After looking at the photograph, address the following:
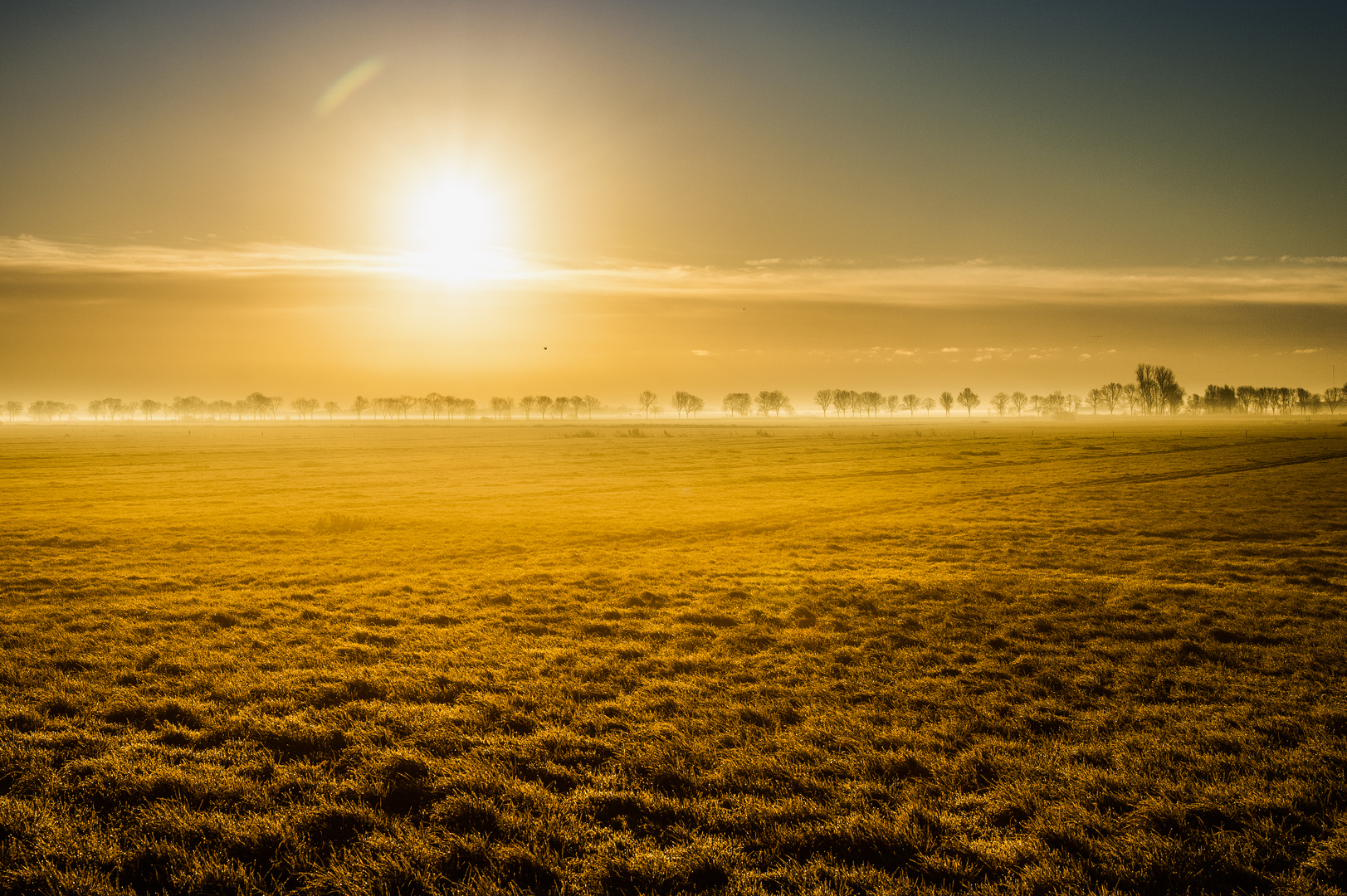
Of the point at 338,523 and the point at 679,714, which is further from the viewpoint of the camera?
the point at 338,523

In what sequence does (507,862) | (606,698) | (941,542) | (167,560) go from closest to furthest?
(507,862)
(606,698)
(167,560)
(941,542)

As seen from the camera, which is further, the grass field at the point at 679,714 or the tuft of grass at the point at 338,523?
the tuft of grass at the point at 338,523

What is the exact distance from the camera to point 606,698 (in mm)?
8914

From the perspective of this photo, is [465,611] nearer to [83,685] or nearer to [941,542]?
[83,685]

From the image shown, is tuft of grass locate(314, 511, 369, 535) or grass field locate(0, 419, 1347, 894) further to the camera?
tuft of grass locate(314, 511, 369, 535)

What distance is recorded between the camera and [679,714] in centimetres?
833

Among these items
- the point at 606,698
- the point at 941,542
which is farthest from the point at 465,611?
Answer: the point at 941,542

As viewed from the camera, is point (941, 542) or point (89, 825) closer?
point (89, 825)

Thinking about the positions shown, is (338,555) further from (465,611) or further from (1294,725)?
(1294,725)

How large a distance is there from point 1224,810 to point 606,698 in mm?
6684

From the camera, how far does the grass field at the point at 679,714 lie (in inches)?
218

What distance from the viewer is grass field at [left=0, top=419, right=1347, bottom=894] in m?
5.54

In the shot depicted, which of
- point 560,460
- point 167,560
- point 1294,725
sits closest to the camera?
point 1294,725

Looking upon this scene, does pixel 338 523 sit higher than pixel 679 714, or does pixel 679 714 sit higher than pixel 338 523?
pixel 338 523
